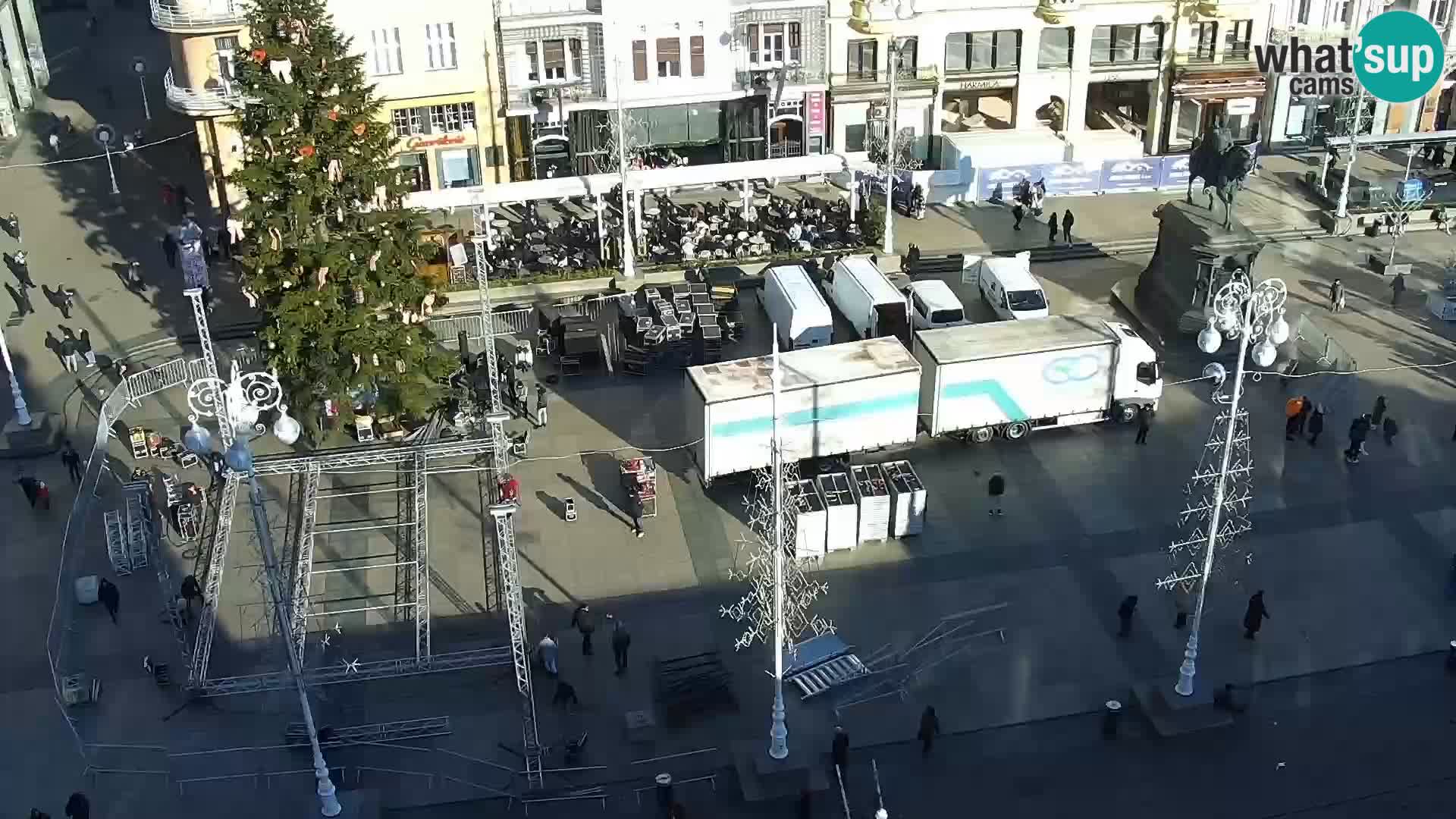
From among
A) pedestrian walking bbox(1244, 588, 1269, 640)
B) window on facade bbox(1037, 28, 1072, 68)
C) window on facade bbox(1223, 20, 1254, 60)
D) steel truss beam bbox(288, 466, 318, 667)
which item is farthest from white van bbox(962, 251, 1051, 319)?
steel truss beam bbox(288, 466, 318, 667)

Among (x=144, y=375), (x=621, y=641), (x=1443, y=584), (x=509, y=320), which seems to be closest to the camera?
(x=621, y=641)

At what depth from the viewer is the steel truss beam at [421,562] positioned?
32.5 meters

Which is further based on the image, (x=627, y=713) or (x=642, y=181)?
(x=642, y=181)

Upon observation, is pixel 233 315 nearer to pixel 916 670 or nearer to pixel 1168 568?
pixel 916 670

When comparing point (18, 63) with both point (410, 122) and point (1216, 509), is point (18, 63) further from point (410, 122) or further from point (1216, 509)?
point (1216, 509)

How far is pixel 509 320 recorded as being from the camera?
47.2 metres

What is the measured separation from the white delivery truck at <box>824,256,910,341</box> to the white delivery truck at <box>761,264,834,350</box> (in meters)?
0.79

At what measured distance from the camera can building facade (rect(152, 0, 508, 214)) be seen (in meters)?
49.9

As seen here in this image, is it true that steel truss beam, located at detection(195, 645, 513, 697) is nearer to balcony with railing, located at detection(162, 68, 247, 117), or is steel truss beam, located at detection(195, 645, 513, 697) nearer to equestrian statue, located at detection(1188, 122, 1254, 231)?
balcony with railing, located at detection(162, 68, 247, 117)

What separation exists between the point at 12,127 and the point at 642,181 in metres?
32.3

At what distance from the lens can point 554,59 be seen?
178 feet

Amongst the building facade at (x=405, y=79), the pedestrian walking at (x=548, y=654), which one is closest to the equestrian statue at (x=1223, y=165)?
the building facade at (x=405, y=79)

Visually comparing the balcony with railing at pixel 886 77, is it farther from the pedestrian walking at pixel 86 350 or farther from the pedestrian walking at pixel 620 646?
the pedestrian walking at pixel 620 646

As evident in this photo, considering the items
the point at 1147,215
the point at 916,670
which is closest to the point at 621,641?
the point at 916,670
